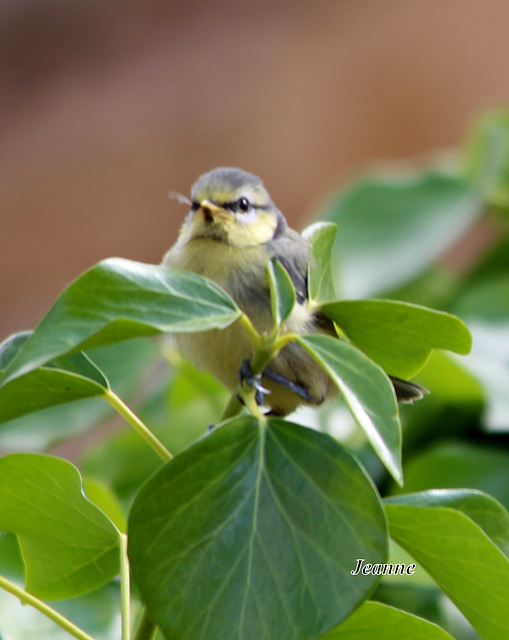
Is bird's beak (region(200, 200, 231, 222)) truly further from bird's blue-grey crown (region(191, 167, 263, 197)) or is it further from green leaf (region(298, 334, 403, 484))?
green leaf (region(298, 334, 403, 484))

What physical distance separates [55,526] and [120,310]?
0.59ft

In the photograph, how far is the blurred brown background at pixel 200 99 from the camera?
3.39 metres

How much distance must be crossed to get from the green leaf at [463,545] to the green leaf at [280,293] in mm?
137

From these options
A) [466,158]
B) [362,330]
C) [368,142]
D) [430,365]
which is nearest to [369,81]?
[368,142]

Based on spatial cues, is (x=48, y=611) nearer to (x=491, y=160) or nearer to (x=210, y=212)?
(x=210, y=212)

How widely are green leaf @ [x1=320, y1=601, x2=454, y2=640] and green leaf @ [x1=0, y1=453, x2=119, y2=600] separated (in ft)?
0.52

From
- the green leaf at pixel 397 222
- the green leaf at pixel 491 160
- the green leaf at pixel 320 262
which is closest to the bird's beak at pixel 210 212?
the green leaf at pixel 320 262

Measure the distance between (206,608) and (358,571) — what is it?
8 centimetres

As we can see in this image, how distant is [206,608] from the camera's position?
16.9 inches

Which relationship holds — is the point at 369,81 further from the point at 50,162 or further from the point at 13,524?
the point at 13,524

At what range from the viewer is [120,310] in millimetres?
426

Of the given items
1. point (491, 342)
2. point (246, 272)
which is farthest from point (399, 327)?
point (491, 342)

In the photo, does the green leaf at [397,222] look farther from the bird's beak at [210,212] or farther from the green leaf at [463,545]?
the green leaf at [463,545]

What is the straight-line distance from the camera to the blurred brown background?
11.1ft
